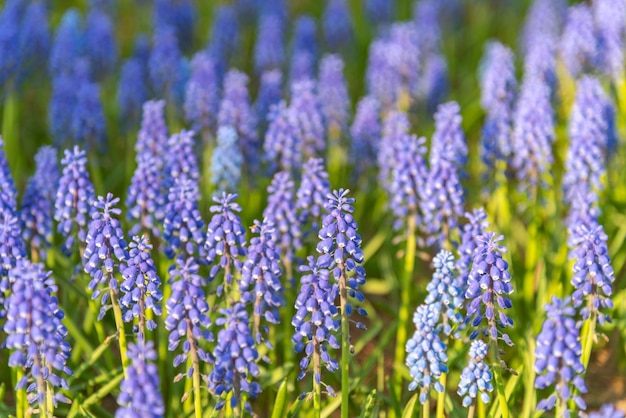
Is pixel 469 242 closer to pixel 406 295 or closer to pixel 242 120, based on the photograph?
pixel 406 295

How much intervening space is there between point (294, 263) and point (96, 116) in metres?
3.25

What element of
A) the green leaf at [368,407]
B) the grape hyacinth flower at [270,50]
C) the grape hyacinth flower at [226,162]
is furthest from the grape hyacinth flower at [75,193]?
the grape hyacinth flower at [270,50]

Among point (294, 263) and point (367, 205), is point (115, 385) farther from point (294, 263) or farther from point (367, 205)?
point (367, 205)

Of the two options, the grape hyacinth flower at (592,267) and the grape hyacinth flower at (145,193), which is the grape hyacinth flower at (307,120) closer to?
the grape hyacinth flower at (145,193)

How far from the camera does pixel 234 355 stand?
16.7 ft

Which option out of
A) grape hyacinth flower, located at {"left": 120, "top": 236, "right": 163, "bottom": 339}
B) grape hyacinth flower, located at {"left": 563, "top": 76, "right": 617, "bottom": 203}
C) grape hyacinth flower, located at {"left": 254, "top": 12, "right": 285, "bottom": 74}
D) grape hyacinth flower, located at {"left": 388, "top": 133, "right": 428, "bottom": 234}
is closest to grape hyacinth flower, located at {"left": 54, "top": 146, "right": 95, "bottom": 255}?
grape hyacinth flower, located at {"left": 120, "top": 236, "right": 163, "bottom": 339}

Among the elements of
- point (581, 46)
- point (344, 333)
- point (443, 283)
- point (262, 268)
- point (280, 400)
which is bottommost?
point (280, 400)

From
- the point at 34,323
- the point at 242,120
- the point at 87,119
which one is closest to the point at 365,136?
the point at 242,120

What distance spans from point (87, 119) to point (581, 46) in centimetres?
596

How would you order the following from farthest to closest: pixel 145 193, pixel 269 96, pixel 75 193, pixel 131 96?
1. pixel 131 96
2. pixel 269 96
3. pixel 145 193
4. pixel 75 193

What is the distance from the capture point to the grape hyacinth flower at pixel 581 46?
10.6m

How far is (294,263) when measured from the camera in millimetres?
7355

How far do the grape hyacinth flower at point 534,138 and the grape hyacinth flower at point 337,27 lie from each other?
477 centimetres

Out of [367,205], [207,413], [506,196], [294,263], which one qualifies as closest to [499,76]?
[506,196]
